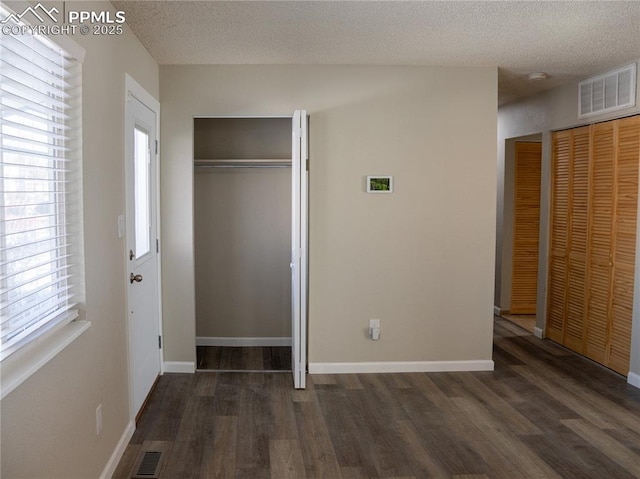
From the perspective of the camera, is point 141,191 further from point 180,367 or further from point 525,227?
point 525,227

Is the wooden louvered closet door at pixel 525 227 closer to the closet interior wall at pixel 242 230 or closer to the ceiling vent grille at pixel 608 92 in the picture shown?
the ceiling vent grille at pixel 608 92

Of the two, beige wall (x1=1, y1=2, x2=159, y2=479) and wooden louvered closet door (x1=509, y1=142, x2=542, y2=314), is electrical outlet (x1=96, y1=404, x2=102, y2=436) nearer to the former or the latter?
beige wall (x1=1, y1=2, x2=159, y2=479)

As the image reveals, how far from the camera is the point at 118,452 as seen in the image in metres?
3.02

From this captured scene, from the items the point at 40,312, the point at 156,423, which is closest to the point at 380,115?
the point at 156,423

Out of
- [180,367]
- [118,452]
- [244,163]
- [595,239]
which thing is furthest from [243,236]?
[595,239]

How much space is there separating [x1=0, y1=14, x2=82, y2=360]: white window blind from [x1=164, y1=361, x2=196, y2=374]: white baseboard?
2.25 meters

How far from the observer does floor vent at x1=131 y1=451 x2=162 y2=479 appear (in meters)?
2.87

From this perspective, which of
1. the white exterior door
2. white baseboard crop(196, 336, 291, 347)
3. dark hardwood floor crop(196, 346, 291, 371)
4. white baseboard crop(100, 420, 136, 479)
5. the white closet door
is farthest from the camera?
white baseboard crop(196, 336, 291, 347)

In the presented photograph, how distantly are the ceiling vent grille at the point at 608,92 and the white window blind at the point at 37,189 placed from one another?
4.04 meters

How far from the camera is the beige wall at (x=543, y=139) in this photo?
4.48 m

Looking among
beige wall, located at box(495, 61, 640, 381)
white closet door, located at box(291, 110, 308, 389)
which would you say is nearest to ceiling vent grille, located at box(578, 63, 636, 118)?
beige wall, located at box(495, 61, 640, 381)

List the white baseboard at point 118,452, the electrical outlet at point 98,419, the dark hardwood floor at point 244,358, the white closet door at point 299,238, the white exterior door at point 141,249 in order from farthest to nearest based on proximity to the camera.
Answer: the dark hardwood floor at point 244,358 → the white closet door at point 299,238 → the white exterior door at point 141,249 → the white baseboard at point 118,452 → the electrical outlet at point 98,419

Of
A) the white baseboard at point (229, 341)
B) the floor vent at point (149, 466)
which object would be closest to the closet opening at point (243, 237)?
the white baseboard at point (229, 341)
